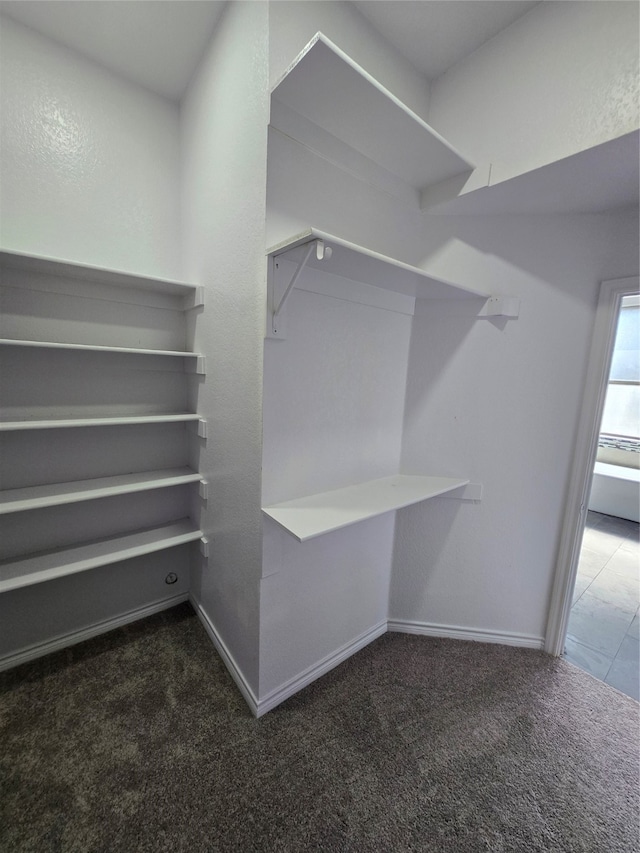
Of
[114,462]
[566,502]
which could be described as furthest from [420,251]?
[114,462]

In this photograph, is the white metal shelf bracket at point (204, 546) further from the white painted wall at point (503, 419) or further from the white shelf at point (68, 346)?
the white painted wall at point (503, 419)

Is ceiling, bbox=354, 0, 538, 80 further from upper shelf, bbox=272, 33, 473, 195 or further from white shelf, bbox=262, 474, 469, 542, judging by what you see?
white shelf, bbox=262, 474, 469, 542

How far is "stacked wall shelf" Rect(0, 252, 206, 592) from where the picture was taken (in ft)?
5.03

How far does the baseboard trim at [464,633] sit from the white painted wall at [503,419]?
12 millimetres

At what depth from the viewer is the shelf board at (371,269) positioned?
3.37ft

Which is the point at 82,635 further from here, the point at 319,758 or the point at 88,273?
the point at 88,273

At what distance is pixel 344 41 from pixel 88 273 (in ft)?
4.69

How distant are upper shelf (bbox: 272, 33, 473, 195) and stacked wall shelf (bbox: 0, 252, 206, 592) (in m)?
0.95

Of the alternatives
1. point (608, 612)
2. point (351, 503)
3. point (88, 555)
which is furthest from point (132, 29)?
point (608, 612)

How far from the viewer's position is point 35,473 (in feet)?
5.47

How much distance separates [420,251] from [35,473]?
88.4 inches

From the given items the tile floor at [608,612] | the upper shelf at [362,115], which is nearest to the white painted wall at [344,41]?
the upper shelf at [362,115]

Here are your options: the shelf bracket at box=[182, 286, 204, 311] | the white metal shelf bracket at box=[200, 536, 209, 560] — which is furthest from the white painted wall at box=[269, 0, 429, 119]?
the white metal shelf bracket at box=[200, 536, 209, 560]

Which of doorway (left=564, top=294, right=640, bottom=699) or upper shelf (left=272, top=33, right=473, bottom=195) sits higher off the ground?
upper shelf (left=272, top=33, right=473, bottom=195)
